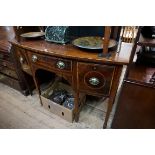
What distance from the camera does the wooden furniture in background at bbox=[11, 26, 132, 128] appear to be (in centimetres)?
87

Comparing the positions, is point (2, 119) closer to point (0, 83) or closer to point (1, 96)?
point (1, 96)

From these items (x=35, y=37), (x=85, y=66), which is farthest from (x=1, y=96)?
(x=85, y=66)

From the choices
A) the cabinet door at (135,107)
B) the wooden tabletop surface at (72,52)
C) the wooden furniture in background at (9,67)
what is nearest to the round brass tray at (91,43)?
the wooden tabletop surface at (72,52)

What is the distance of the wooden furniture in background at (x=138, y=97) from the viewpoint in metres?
0.84

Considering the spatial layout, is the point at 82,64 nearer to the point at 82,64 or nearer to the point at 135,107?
the point at 82,64

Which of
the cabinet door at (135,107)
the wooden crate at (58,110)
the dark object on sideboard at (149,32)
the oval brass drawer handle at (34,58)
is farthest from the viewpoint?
the wooden crate at (58,110)

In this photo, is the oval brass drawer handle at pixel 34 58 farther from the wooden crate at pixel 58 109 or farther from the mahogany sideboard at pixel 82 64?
the wooden crate at pixel 58 109

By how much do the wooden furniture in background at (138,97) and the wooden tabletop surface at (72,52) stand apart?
84mm

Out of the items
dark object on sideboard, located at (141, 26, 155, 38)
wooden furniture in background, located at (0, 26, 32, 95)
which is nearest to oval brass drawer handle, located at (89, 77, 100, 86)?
dark object on sideboard, located at (141, 26, 155, 38)

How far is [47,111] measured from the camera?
1.51m

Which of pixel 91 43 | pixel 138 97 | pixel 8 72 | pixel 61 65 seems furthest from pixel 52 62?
pixel 8 72

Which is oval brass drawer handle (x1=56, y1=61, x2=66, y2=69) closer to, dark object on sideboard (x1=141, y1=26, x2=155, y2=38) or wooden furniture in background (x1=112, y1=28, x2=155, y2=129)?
wooden furniture in background (x1=112, y1=28, x2=155, y2=129)

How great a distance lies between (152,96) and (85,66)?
46cm

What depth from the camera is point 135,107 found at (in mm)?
958
